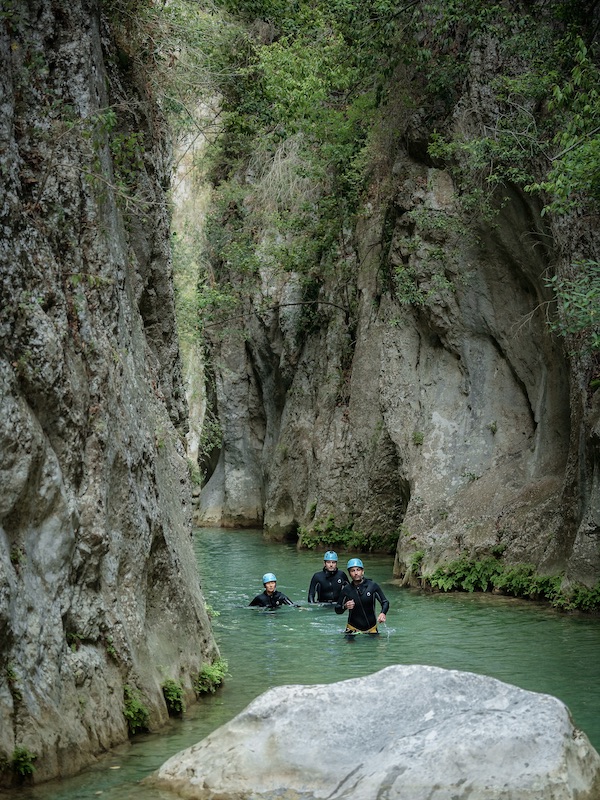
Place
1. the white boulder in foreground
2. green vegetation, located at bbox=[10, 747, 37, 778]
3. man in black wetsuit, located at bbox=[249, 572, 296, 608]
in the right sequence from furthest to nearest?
1. man in black wetsuit, located at bbox=[249, 572, 296, 608]
2. green vegetation, located at bbox=[10, 747, 37, 778]
3. the white boulder in foreground

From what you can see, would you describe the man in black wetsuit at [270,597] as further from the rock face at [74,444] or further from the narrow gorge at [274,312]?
the rock face at [74,444]

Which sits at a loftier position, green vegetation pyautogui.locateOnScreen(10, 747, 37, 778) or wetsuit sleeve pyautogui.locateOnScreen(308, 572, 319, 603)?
wetsuit sleeve pyautogui.locateOnScreen(308, 572, 319, 603)

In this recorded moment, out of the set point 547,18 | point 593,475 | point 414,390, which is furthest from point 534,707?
point 414,390

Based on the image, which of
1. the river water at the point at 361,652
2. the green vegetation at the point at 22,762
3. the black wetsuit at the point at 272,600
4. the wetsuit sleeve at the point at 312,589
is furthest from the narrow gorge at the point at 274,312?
the black wetsuit at the point at 272,600

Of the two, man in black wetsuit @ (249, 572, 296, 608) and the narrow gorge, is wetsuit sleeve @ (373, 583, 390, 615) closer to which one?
man in black wetsuit @ (249, 572, 296, 608)

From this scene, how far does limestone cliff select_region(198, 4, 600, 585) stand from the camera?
719 inches

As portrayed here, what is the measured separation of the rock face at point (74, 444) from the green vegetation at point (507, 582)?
23.7 feet

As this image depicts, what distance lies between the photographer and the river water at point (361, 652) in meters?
8.45

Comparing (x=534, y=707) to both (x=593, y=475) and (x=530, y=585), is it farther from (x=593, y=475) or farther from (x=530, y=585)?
(x=530, y=585)

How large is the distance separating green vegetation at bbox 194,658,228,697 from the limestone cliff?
7390 mm

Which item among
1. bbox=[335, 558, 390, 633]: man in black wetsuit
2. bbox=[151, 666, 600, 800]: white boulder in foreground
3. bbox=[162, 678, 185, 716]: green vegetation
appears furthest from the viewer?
bbox=[335, 558, 390, 633]: man in black wetsuit

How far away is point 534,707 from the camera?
22.9 ft

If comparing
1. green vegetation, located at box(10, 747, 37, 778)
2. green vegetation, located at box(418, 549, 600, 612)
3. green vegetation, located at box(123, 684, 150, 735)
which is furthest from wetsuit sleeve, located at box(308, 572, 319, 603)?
green vegetation, located at box(10, 747, 37, 778)

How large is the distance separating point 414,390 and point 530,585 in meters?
6.41
